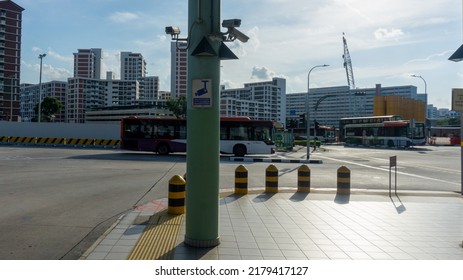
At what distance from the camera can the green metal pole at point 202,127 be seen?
5.61m

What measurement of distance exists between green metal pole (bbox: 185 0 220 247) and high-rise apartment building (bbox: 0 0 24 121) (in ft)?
391

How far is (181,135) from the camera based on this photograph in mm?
27000

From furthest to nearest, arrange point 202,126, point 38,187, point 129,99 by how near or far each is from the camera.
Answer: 1. point 129,99
2. point 38,187
3. point 202,126

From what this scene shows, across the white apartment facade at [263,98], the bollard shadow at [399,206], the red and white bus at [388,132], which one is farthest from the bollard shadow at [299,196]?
the white apartment facade at [263,98]

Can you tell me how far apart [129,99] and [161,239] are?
16845 centimetres

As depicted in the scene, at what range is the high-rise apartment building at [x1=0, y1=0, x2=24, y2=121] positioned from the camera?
Answer: 107875mm

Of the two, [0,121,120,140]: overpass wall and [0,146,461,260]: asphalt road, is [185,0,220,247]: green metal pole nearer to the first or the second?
[0,146,461,260]: asphalt road

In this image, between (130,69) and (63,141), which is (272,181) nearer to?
(63,141)

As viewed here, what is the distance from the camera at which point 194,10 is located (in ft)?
18.6

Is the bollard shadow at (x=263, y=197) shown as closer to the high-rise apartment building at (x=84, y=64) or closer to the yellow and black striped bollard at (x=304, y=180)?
the yellow and black striped bollard at (x=304, y=180)

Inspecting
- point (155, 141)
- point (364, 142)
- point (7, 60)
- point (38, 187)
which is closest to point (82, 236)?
point (38, 187)

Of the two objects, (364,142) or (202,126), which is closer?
(202,126)

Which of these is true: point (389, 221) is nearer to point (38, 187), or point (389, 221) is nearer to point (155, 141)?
point (38, 187)

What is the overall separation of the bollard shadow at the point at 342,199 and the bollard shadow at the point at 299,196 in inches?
33.6
